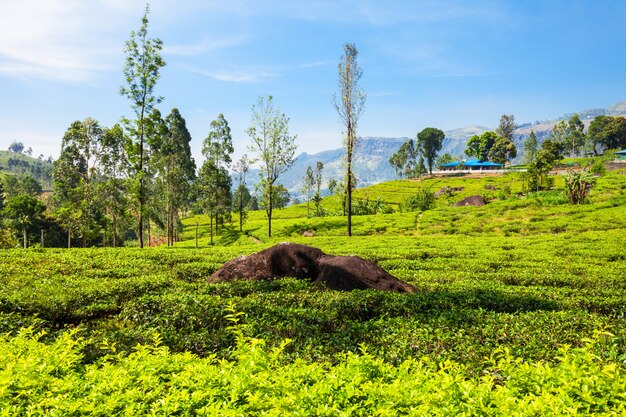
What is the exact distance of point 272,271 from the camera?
12797 millimetres

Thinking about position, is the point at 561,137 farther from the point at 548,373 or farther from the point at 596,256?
the point at 548,373

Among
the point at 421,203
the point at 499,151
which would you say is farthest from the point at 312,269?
the point at 499,151

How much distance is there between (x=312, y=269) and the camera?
512 inches

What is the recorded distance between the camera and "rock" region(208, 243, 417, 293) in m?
11.6

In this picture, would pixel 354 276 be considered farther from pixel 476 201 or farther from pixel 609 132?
pixel 609 132

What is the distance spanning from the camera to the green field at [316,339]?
3.93m

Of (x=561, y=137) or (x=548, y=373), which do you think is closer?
(x=548, y=373)

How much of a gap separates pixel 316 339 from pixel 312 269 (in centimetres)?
574

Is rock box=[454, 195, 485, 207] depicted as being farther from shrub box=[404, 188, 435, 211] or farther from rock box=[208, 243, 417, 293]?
rock box=[208, 243, 417, 293]

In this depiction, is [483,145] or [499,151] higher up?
[483,145]

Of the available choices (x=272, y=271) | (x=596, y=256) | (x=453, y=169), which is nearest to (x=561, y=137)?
(x=453, y=169)

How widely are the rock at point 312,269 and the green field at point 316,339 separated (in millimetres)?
909

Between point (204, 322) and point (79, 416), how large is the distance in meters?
4.35

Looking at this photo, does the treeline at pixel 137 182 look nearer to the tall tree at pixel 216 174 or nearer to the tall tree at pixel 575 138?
the tall tree at pixel 216 174
